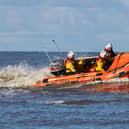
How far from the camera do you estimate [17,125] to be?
14.8 m

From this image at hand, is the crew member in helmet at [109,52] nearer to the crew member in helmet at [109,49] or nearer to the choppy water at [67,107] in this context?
the crew member in helmet at [109,49]

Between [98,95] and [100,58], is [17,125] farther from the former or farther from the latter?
[100,58]

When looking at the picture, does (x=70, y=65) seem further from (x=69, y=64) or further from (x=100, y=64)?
(x=100, y=64)

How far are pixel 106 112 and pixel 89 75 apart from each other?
735 cm

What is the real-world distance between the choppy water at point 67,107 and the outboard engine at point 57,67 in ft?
4.12

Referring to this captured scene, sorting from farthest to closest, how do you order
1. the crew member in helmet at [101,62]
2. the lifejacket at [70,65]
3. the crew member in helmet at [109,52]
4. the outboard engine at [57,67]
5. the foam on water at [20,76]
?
the foam on water at [20,76] < the outboard engine at [57,67] < the lifejacket at [70,65] < the crew member in helmet at [109,52] < the crew member in helmet at [101,62]

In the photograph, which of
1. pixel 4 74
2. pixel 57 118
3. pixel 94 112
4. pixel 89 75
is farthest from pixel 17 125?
pixel 4 74

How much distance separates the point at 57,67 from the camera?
79.6 feet

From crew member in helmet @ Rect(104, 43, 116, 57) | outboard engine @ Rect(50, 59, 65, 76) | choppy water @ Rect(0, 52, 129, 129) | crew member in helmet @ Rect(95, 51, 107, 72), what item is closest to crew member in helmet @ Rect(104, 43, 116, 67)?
crew member in helmet @ Rect(104, 43, 116, 57)

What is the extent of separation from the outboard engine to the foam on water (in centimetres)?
276

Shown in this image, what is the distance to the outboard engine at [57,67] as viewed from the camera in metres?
24.2

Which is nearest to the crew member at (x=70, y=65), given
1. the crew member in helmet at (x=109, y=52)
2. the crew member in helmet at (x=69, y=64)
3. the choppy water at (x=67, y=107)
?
the crew member in helmet at (x=69, y=64)

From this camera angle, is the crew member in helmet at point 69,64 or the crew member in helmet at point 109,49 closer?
the crew member in helmet at point 109,49

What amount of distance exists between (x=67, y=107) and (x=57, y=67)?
703 cm
